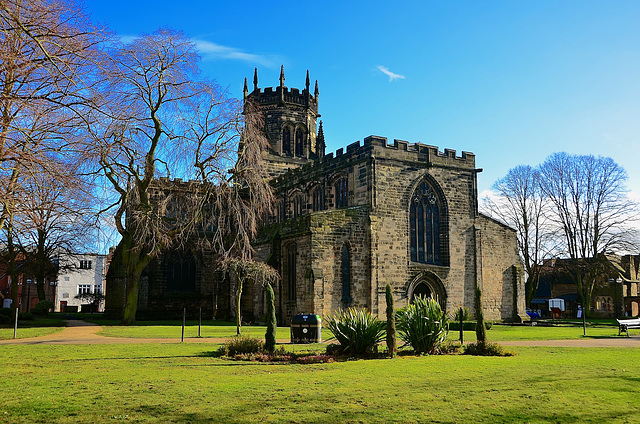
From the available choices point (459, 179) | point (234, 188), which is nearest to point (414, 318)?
point (234, 188)

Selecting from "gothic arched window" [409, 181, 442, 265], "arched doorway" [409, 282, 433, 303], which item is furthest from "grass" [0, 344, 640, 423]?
"gothic arched window" [409, 181, 442, 265]

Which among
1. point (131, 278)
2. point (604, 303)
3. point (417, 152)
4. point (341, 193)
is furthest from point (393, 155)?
point (604, 303)

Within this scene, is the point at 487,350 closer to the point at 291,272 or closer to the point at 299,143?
the point at 291,272

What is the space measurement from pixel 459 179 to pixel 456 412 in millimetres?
31274

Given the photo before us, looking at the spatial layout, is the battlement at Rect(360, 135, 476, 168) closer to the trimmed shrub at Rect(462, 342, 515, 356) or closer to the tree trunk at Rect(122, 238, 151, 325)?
the tree trunk at Rect(122, 238, 151, 325)

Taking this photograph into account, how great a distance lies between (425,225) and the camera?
122 ft

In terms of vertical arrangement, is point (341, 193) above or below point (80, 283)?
above

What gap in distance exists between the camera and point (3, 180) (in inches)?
465

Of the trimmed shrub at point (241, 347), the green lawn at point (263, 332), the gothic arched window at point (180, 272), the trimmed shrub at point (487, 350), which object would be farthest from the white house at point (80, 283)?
the trimmed shrub at point (487, 350)

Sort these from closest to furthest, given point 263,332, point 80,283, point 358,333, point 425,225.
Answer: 1. point 358,333
2. point 263,332
3. point 425,225
4. point 80,283

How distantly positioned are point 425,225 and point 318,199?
7946 millimetres

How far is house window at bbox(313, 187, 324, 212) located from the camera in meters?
39.7

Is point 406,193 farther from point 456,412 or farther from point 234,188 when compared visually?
point 456,412

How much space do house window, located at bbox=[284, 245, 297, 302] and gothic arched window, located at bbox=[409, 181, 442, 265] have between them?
773cm
